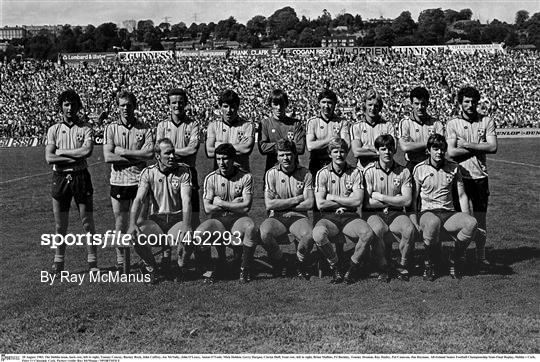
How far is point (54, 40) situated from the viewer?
33.5 feet

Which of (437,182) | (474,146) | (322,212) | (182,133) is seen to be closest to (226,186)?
(182,133)

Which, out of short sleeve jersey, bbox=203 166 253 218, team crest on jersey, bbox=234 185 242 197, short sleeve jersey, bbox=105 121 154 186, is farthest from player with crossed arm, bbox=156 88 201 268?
team crest on jersey, bbox=234 185 242 197

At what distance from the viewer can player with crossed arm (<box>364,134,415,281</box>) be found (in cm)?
559

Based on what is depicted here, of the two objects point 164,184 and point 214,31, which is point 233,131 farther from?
point 214,31

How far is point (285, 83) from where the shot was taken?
2664cm

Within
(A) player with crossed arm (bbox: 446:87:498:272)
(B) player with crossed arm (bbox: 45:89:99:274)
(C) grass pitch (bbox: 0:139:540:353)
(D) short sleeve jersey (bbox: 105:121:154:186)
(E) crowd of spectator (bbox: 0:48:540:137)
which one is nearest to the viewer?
(C) grass pitch (bbox: 0:139:540:353)

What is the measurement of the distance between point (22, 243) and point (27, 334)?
2.59 m

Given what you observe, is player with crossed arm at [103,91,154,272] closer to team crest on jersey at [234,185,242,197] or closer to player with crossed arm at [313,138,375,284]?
team crest on jersey at [234,185,242,197]

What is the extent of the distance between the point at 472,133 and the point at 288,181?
1.84 m

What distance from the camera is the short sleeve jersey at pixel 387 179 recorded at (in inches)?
221

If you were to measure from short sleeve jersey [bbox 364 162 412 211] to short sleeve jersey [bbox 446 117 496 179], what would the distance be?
27.8 inches

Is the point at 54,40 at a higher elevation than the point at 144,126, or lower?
higher

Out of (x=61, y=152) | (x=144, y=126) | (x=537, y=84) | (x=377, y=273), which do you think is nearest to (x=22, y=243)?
(x=61, y=152)

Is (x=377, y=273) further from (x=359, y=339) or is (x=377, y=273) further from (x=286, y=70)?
(x=286, y=70)
